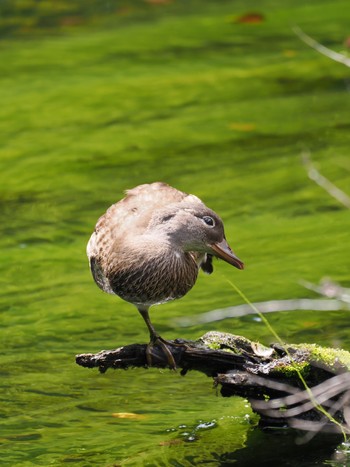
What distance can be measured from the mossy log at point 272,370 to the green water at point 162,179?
119mm

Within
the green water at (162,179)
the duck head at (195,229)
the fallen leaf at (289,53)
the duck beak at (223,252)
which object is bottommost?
the green water at (162,179)

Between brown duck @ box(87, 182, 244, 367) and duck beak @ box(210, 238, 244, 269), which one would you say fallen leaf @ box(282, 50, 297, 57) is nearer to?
brown duck @ box(87, 182, 244, 367)

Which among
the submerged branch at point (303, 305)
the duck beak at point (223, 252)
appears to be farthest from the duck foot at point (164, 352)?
the duck beak at point (223, 252)

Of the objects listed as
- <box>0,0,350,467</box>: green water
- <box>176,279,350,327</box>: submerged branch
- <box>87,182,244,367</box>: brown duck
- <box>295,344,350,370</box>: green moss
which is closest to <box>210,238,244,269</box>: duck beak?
<box>87,182,244,367</box>: brown duck

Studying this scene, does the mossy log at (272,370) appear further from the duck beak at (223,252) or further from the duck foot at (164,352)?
the duck beak at (223,252)

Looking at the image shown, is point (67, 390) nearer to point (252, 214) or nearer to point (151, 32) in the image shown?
point (252, 214)

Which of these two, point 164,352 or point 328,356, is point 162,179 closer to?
point 164,352

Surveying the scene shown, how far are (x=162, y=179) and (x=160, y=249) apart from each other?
286 cm

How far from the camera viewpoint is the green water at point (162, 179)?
14.0ft

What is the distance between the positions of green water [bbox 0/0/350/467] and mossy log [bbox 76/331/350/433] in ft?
0.39

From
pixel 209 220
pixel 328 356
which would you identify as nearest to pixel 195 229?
pixel 209 220

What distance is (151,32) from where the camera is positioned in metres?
9.05

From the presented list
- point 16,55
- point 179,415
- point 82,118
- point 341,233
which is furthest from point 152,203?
point 16,55

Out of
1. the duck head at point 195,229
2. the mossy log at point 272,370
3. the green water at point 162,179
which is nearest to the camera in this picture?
the mossy log at point 272,370
